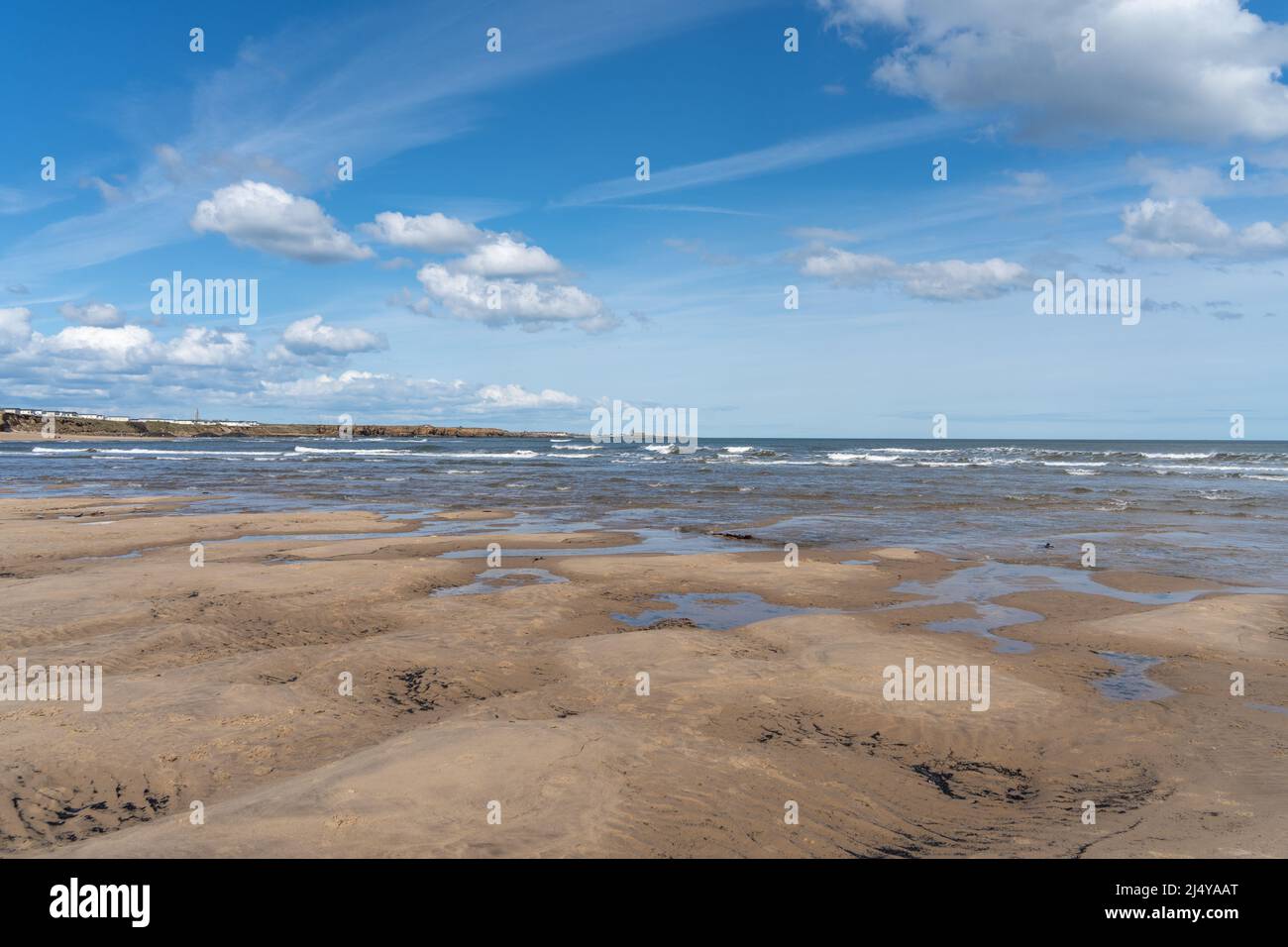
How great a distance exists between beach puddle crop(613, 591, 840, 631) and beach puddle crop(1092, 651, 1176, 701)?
4.12m

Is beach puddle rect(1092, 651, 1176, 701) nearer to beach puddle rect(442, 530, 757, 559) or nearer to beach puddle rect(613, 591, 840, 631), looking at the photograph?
beach puddle rect(613, 591, 840, 631)

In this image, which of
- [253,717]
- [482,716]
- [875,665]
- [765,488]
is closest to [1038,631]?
[875,665]

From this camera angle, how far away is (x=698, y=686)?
27.6ft

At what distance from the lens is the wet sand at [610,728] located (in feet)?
17.3

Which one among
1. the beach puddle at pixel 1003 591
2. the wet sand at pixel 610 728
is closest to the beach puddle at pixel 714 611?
the wet sand at pixel 610 728

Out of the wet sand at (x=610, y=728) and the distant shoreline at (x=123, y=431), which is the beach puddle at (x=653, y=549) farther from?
the distant shoreline at (x=123, y=431)

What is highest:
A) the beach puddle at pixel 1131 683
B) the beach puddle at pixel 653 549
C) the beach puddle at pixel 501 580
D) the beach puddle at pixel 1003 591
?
the beach puddle at pixel 653 549

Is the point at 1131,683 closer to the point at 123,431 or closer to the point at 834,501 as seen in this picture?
the point at 834,501

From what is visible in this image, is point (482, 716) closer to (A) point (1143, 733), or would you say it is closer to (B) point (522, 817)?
(B) point (522, 817)

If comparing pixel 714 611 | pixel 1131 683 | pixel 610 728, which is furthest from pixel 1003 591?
pixel 610 728

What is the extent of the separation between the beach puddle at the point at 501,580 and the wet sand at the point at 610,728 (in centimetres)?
31

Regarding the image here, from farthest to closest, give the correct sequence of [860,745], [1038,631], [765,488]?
[765,488] → [1038,631] → [860,745]

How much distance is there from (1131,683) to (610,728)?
6.37 meters
